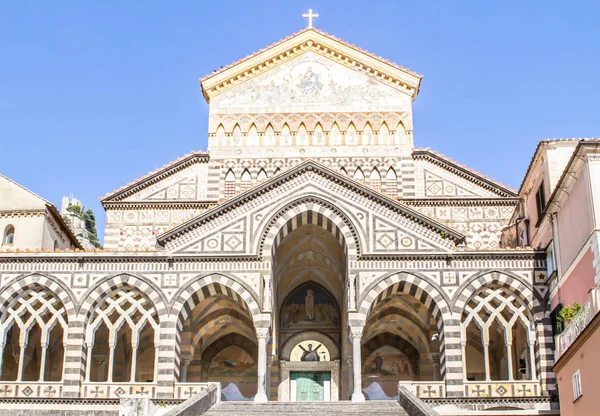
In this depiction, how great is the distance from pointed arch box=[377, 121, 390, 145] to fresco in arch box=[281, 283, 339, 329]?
7632 millimetres

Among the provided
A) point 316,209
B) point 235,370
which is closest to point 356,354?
point 316,209

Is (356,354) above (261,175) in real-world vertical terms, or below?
below

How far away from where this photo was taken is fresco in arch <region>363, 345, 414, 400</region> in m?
35.9

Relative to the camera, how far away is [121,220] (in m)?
39.2

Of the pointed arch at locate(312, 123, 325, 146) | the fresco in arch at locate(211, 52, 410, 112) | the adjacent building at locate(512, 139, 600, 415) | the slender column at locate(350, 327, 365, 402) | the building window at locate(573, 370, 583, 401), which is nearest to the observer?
the adjacent building at locate(512, 139, 600, 415)

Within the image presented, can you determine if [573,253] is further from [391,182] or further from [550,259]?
[391,182]

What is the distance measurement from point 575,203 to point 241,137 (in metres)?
17.3

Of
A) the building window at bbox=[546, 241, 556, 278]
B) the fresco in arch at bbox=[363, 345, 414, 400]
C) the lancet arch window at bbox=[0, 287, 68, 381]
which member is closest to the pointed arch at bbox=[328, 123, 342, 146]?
the fresco in arch at bbox=[363, 345, 414, 400]

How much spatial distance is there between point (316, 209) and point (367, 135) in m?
8.86

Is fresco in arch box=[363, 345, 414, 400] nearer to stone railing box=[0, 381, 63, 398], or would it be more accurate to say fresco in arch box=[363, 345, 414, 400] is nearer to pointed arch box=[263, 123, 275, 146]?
pointed arch box=[263, 123, 275, 146]

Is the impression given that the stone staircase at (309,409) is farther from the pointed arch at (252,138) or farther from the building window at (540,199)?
the pointed arch at (252,138)

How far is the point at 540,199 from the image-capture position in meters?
32.9

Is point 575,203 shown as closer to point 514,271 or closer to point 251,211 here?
point 514,271

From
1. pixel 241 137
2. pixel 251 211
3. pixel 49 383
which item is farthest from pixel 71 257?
pixel 241 137
